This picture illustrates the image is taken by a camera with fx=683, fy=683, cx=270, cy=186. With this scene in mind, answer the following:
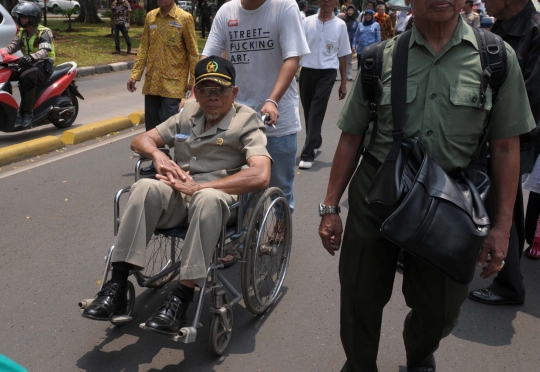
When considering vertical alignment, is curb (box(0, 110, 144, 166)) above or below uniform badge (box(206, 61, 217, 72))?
below

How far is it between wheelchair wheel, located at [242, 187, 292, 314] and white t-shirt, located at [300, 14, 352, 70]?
349 cm

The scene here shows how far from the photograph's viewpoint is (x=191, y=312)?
3896 millimetres

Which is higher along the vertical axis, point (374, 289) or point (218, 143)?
point (218, 143)

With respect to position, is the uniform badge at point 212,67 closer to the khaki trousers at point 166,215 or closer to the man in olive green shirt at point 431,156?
the khaki trousers at point 166,215

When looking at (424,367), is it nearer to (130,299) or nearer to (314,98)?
(130,299)

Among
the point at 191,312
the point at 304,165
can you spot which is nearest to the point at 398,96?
the point at 191,312

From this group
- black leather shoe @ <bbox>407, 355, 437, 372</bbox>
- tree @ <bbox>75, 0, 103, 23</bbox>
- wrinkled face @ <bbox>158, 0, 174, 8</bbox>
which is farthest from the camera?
tree @ <bbox>75, 0, 103, 23</bbox>

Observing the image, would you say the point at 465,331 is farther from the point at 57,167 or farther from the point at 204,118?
the point at 57,167

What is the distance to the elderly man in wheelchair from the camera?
3.20 metres

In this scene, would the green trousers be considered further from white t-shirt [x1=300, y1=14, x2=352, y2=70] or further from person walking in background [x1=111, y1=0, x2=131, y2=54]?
person walking in background [x1=111, y1=0, x2=131, y2=54]

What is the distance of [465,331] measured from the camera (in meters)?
3.78

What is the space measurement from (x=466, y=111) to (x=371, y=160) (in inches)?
16.3

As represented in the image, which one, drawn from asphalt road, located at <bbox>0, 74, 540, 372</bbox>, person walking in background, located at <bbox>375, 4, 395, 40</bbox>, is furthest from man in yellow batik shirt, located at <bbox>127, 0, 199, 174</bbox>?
person walking in background, located at <bbox>375, 4, 395, 40</bbox>

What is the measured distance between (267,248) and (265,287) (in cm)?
33
